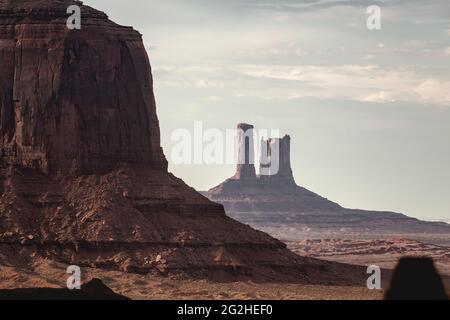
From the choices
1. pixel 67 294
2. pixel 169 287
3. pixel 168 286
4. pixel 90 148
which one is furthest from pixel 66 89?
pixel 67 294

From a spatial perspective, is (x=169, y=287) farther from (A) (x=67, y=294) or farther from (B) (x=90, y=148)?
(A) (x=67, y=294)

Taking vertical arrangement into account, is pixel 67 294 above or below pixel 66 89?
below

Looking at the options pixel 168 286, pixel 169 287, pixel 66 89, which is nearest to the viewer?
pixel 169 287

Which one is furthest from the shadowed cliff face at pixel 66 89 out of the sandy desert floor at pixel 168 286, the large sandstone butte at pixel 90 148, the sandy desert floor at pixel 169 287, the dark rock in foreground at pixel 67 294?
the dark rock in foreground at pixel 67 294

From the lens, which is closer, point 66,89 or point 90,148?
point 66,89

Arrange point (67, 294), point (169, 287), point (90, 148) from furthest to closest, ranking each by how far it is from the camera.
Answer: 1. point (90, 148)
2. point (169, 287)
3. point (67, 294)
